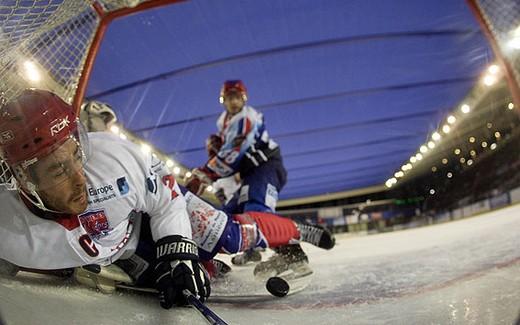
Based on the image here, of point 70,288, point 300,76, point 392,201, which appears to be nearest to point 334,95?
point 300,76

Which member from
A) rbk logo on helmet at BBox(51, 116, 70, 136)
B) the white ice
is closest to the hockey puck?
the white ice

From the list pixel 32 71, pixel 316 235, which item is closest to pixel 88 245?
pixel 32 71

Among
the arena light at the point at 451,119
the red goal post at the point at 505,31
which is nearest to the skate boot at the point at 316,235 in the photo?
the red goal post at the point at 505,31

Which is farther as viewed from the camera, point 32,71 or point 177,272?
point 32,71

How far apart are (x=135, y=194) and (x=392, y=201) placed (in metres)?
5.80

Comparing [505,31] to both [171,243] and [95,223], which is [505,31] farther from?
[95,223]

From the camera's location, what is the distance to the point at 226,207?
1.91 meters

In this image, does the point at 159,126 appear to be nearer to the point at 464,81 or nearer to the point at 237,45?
the point at 237,45

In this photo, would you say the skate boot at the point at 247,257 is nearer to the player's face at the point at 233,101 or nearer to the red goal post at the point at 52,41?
the player's face at the point at 233,101

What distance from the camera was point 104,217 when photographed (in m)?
0.82

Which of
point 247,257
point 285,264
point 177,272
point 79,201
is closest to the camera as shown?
point 79,201

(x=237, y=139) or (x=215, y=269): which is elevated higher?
(x=237, y=139)

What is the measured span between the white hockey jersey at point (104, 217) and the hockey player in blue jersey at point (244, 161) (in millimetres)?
721

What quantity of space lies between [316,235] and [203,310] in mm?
754
